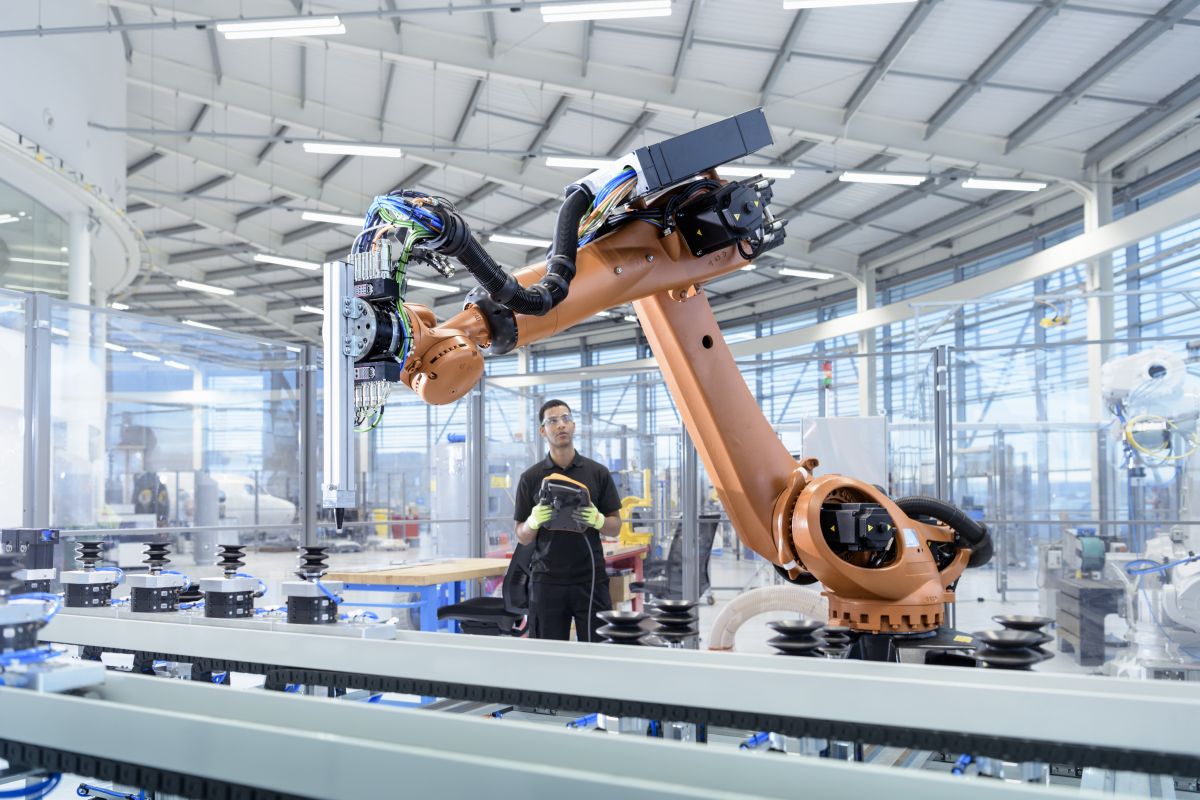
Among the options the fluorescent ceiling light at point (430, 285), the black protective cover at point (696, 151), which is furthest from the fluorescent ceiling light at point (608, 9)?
the fluorescent ceiling light at point (430, 285)

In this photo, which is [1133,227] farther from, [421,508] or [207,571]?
[207,571]

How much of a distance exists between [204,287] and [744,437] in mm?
17685

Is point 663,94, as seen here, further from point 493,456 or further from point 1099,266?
point 1099,266

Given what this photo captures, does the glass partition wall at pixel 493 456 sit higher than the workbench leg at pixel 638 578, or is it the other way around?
the glass partition wall at pixel 493 456

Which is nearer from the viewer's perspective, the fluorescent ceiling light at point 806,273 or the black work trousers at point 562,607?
the black work trousers at point 562,607

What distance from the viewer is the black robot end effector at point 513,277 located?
175 centimetres

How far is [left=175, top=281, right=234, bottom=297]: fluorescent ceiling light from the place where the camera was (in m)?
18.0

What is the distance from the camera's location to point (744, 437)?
105 inches

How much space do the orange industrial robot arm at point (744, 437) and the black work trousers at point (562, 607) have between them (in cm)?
145

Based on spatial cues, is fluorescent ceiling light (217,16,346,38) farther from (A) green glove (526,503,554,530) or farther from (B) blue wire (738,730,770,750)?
(B) blue wire (738,730,770,750)

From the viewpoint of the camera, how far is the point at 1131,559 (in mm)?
5414

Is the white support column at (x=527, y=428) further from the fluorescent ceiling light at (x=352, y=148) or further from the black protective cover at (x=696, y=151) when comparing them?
the black protective cover at (x=696, y=151)

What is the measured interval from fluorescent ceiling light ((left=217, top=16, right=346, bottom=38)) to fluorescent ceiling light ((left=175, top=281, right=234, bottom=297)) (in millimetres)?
11351

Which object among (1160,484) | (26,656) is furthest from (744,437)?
(1160,484)
